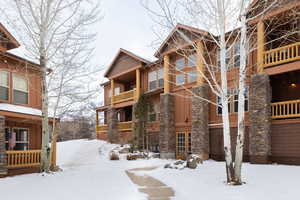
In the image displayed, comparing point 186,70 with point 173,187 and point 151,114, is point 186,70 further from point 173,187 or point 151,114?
point 173,187

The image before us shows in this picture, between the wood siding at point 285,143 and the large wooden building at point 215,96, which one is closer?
the wood siding at point 285,143

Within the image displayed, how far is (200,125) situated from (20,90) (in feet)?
38.6

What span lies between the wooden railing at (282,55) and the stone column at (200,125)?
441cm

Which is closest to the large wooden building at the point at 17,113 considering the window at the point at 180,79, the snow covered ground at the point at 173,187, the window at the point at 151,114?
the snow covered ground at the point at 173,187

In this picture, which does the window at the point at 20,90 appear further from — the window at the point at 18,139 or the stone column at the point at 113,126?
the stone column at the point at 113,126

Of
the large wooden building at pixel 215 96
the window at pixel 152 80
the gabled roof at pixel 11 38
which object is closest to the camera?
the large wooden building at pixel 215 96

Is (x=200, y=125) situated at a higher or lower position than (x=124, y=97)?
lower

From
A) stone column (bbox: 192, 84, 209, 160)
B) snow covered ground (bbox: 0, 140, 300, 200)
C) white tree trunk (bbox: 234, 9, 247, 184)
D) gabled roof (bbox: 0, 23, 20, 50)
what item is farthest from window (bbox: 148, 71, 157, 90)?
white tree trunk (bbox: 234, 9, 247, 184)

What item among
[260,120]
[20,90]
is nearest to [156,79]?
[260,120]

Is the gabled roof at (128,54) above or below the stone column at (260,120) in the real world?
above

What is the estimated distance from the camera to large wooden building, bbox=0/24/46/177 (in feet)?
39.2

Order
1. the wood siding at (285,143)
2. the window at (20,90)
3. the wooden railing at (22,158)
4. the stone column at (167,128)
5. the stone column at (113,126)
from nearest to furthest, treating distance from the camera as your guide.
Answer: the wooden railing at (22,158), the wood siding at (285,143), the window at (20,90), the stone column at (167,128), the stone column at (113,126)

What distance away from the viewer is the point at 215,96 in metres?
17.0

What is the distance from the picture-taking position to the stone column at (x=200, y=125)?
54.0 ft
